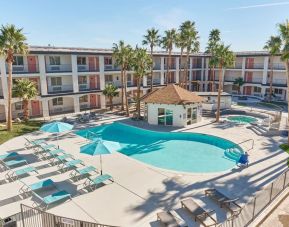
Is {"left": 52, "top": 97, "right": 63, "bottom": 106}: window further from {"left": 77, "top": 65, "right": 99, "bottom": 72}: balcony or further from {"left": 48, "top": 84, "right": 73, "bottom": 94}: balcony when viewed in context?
{"left": 77, "top": 65, "right": 99, "bottom": 72}: balcony

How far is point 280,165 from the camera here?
18781 millimetres

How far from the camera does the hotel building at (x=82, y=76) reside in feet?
116

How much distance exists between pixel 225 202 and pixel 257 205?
5.02 feet

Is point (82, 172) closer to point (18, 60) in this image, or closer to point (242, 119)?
point (18, 60)

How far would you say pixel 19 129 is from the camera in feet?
94.2

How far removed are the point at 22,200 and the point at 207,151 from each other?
1661cm

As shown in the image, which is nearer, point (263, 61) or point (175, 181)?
point (175, 181)

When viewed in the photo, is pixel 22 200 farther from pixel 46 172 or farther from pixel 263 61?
pixel 263 61

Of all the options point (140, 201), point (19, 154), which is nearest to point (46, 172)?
point (19, 154)

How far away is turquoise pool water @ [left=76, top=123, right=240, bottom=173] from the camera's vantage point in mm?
20917

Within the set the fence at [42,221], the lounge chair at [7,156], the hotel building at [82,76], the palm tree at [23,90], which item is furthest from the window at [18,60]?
the fence at [42,221]

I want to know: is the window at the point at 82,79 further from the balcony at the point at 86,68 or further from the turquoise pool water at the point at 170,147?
the turquoise pool water at the point at 170,147

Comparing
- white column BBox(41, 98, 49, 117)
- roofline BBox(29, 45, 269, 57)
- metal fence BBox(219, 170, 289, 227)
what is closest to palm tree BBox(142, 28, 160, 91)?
roofline BBox(29, 45, 269, 57)

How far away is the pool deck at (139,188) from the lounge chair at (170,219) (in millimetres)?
552
